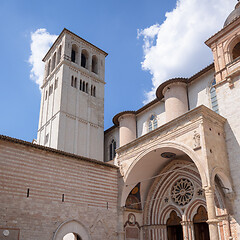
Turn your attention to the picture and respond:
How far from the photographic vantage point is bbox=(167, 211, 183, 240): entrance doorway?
1527cm

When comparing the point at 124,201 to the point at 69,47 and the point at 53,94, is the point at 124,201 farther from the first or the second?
the point at 69,47

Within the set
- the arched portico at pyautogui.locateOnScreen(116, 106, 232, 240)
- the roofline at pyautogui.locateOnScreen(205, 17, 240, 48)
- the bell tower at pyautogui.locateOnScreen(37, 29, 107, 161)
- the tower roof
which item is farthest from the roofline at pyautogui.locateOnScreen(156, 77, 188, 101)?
the bell tower at pyautogui.locateOnScreen(37, 29, 107, 161)

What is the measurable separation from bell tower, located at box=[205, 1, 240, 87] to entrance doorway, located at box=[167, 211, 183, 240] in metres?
7.14

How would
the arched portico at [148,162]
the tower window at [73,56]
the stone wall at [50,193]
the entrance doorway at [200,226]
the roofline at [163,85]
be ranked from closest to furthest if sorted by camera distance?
the stone wall at [50,193], the arched portico at [148,162], the entrance doorway at [200,226], the roofline at [163,85], the tower window at [73,56]

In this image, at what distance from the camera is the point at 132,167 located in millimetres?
14922

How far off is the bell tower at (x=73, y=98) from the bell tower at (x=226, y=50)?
12.4m

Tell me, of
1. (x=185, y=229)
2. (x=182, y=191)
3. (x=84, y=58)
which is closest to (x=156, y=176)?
(x=182, y=191)

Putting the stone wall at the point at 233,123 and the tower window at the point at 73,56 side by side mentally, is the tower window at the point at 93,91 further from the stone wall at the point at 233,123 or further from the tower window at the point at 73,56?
the stone wall at the point at 233,123

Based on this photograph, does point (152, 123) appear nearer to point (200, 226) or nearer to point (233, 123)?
point (233, 123)

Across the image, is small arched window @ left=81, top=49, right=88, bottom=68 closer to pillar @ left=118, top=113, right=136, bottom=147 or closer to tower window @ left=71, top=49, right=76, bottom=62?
tower window @ left=71, top=49, right=76, bottom=62

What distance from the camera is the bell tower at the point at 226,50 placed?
13891 mm

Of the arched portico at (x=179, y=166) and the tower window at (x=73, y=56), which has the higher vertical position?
the tower window at (x=73, y=56)

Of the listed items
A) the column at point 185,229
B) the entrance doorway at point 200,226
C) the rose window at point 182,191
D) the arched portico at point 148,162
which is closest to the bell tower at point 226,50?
the arched portico at point 148,162

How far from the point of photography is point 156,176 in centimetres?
1407
